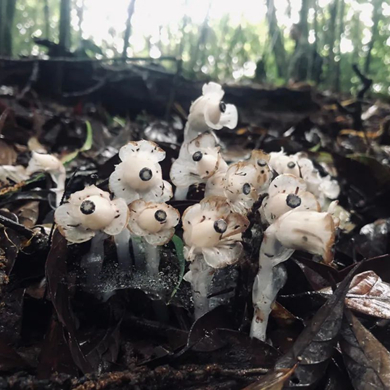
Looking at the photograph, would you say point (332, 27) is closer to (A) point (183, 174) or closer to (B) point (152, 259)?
(A) point (183, 174)

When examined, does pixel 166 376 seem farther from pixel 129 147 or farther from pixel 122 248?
pixel 129 147

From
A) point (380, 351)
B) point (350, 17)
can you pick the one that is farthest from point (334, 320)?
point (350, 17)

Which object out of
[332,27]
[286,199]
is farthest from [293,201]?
[332,27]

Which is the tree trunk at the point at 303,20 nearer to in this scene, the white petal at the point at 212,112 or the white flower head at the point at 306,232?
the white petal at the point at 212,112

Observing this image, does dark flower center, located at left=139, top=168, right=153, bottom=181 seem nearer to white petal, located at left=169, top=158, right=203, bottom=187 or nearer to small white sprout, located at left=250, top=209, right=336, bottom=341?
white petal, located at left=169, top=158, right=203, bottom=187

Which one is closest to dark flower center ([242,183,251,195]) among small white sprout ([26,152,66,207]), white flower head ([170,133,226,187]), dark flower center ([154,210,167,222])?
white flower head ([170,133,226,187])
